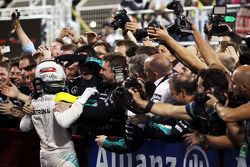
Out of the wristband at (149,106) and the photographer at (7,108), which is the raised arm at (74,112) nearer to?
the wristband at (149,106)

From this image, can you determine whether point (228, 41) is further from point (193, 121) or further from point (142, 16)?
point (142, 16)

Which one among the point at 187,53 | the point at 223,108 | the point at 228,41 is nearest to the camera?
the point at 223,108

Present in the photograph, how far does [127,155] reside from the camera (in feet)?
24.2

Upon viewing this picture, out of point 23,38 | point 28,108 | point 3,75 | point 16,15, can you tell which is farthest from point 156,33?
point 23,38

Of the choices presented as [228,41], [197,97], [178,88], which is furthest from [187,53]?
[228,41]

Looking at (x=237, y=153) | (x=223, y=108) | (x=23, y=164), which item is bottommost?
(x=23, y=164)

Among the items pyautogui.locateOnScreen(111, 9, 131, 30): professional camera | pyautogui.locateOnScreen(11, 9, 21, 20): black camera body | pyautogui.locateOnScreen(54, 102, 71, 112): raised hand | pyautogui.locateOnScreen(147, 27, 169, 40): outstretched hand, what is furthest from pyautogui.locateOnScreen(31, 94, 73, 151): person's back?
pyautogui.locateOnScreen(11, 9, 21, 20): black camera body

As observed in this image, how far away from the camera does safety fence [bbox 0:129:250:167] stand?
6367 mm

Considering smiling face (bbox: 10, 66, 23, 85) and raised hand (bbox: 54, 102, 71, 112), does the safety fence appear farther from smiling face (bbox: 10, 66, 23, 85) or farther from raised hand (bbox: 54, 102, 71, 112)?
smiling face (bbox: 10, 66, 23, 85)

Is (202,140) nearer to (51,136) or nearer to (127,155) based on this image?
(127,155)

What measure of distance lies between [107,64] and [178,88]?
169 centimetres

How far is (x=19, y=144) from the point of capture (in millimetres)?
8953

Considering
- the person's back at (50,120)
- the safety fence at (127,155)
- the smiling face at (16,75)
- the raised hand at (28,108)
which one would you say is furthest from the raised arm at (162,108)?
the smiling face at (16,75)

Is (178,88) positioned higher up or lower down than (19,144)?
higher up
